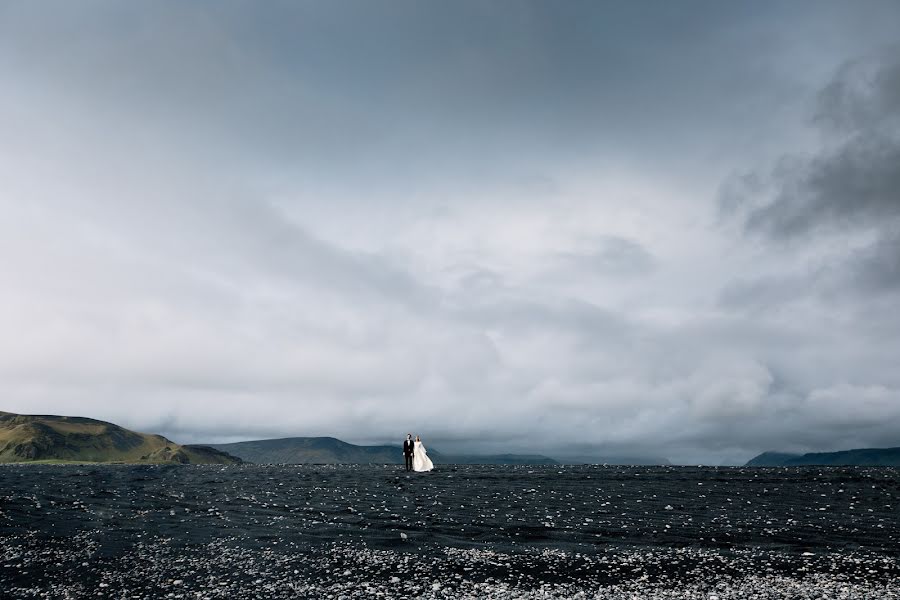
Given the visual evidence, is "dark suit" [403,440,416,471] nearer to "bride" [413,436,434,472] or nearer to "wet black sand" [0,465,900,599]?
"bride" [413,436,434,472]

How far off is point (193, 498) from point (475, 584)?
47.9 meters

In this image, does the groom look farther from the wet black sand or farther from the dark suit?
the wet black sand

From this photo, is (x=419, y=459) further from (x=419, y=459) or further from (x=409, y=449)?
(x=409, y=449)

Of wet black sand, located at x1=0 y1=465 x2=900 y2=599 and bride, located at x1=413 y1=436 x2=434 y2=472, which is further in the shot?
bride, located at x1=413 y1=436 x2=434 y2=472

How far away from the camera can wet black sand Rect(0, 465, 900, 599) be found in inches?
967

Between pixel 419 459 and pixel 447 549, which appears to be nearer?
pixel 447 549

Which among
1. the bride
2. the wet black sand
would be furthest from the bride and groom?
the wet black sand

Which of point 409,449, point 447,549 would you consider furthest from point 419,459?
point 447,549

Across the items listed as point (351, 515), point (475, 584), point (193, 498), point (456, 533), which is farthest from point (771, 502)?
point (193, 498)

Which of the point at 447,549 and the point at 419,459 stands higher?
the point at 447,549

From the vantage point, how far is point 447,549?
32.5 meters

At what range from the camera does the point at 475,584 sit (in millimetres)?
24828

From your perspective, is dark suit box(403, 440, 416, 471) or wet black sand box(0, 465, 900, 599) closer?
wet black sand box(0, 465, 900, 599)

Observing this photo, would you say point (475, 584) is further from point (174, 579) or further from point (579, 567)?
point (174, 579)
